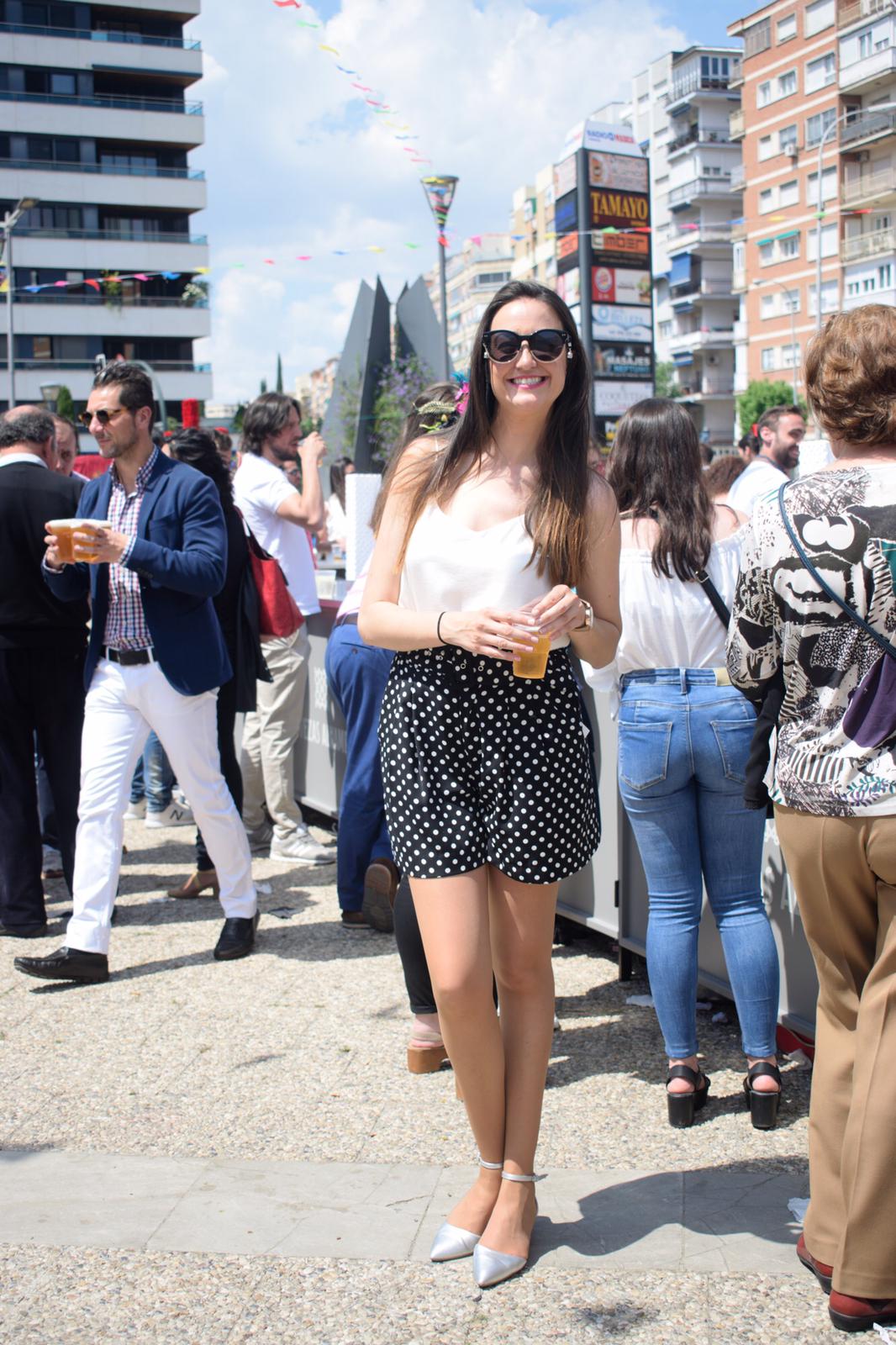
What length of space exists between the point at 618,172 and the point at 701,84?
61255 mm

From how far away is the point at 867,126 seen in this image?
59938 mm

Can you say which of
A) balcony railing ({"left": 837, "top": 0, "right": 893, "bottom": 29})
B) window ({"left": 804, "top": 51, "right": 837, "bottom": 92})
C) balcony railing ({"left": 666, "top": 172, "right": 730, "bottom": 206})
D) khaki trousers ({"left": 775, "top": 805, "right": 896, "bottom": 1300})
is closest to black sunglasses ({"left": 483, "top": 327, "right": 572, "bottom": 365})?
khaki trousers ({"left": 775, "top": 805, "right": 896, "bottom": 1300})

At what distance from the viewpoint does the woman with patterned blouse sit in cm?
251

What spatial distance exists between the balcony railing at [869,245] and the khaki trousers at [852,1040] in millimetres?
62816

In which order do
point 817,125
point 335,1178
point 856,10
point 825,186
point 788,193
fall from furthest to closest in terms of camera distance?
point 788,193 → point 817,125 → point 825,186 → point 856,10 → point 335,1178

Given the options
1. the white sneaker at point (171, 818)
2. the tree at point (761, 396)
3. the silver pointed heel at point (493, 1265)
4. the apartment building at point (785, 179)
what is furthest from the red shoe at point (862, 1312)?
the tree at point (761, 396)

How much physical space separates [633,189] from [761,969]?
133ft

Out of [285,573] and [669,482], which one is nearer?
[669,482]

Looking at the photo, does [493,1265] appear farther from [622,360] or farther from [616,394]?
[622,360]

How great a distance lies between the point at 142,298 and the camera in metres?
74.1

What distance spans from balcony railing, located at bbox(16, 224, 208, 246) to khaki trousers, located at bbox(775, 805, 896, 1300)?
253 feet

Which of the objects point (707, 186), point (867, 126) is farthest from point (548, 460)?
point (707, 186)

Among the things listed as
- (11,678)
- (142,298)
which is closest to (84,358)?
(142,298)

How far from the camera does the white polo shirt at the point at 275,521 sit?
6.70 m
